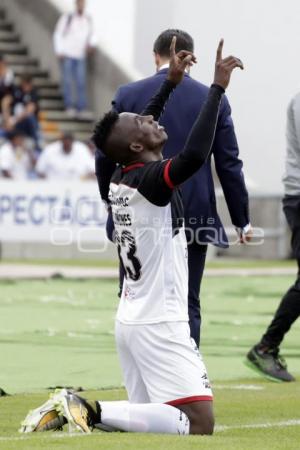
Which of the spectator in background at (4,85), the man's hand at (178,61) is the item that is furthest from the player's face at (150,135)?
the spectator in background at (4,85)

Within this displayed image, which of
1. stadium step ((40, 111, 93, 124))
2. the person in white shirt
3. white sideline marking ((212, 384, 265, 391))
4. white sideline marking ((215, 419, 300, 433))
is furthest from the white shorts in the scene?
stadium step ((40, 111, 93, 124))

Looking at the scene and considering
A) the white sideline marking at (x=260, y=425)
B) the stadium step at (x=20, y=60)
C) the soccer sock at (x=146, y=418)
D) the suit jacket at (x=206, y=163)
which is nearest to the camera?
the soccer sock at (x=146, y=418)

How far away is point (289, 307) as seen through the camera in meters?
10.2

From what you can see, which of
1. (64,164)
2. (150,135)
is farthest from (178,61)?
(64,164)

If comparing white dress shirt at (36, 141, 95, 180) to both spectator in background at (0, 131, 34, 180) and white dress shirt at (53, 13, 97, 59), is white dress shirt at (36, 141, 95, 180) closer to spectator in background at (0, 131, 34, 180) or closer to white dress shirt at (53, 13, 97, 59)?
spectator in background at (0, 131, 34, 180)

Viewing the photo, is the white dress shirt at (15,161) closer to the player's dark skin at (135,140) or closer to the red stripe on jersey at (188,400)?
the player's dark skin at (135,140)

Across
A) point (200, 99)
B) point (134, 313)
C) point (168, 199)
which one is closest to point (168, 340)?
point (134, 313)

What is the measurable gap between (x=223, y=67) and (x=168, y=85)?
1057 millimetres

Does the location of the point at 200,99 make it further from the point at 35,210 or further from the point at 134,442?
the point at 35,210

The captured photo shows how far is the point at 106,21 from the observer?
3122cm

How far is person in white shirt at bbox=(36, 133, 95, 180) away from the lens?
23.6 meters

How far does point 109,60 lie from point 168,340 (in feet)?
71.8

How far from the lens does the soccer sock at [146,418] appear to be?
698 centimetres

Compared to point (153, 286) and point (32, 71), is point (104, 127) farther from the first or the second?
point (32, 71)
